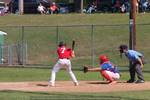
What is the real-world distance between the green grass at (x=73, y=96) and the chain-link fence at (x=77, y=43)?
50.6 ft

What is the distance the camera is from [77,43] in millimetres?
39125

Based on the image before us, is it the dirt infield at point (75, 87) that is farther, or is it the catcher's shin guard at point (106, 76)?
the catcher's shin guard at point (106, 76)

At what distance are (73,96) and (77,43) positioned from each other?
884 inches

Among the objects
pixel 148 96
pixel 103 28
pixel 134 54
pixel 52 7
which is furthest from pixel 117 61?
pixel 52 7

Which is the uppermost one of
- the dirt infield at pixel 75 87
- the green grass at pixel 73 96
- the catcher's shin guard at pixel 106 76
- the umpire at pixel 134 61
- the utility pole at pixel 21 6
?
the utility pole at pixel 21 6

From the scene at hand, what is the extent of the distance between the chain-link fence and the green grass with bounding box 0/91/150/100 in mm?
15424

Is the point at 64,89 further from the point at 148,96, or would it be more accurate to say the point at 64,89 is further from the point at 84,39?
the point at 84,39

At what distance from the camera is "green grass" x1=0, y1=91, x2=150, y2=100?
52.6 feet

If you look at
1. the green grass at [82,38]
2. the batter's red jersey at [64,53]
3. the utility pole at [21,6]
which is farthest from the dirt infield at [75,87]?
the utility pole at [21,6]

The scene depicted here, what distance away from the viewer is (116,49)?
3700cm

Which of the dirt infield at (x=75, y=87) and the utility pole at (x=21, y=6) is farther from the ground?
the utility pole at (x=21, y=6)

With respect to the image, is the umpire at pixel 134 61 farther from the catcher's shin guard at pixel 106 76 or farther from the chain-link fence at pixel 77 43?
the chain-link fence at pixel 77 43

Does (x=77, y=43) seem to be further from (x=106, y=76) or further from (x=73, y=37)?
(x=106, y=76)

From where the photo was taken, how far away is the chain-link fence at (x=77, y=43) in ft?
115
